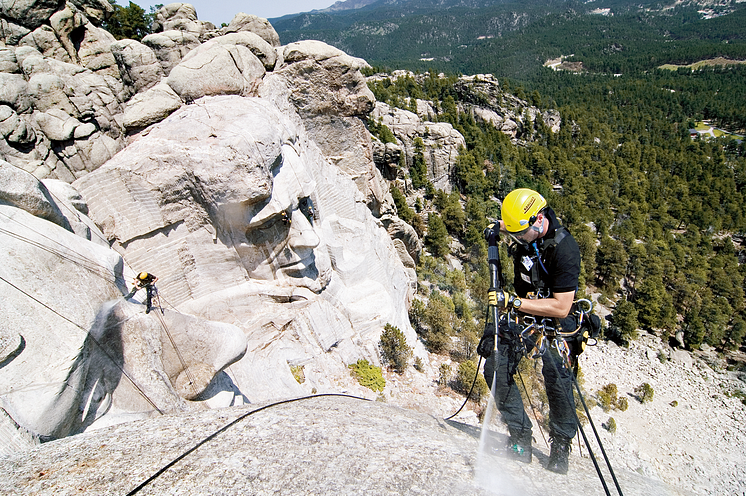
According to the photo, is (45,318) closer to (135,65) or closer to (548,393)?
(548,393)

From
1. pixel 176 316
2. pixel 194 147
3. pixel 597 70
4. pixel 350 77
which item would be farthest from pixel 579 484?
pixel 597 70

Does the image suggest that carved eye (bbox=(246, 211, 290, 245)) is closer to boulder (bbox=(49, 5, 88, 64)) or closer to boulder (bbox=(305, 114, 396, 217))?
boulder (bbox=(305, 114, 396, 217))

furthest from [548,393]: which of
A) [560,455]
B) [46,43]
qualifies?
[46,43]

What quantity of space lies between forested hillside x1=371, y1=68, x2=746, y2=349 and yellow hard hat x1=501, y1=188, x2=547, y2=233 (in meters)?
15.2

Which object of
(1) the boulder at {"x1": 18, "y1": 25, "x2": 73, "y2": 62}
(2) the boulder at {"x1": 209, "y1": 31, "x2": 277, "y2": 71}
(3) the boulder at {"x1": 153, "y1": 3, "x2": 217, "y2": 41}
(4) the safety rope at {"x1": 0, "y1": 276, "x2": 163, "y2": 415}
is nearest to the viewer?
(4) the safety rope at {"x1": 0, "y1": 276, "x2": 163, "y2": 415}

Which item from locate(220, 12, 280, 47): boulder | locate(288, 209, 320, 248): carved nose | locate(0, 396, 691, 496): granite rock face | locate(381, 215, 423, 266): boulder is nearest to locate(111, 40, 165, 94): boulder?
locate(220, 12, 280, 47): boulder

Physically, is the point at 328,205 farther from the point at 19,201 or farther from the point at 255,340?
the point at 19,201

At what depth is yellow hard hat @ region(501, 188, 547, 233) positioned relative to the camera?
6098 millimetres

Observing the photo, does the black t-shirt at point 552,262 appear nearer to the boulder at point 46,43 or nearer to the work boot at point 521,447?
the work boot at point 521,447

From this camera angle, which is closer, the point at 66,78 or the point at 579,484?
the point at 579,484

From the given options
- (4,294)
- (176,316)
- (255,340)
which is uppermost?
(4,294)

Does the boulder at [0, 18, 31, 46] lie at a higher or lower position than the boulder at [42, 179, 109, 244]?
higher

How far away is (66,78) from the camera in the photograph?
1147 centimetres

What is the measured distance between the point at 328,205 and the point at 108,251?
9.81 metres
